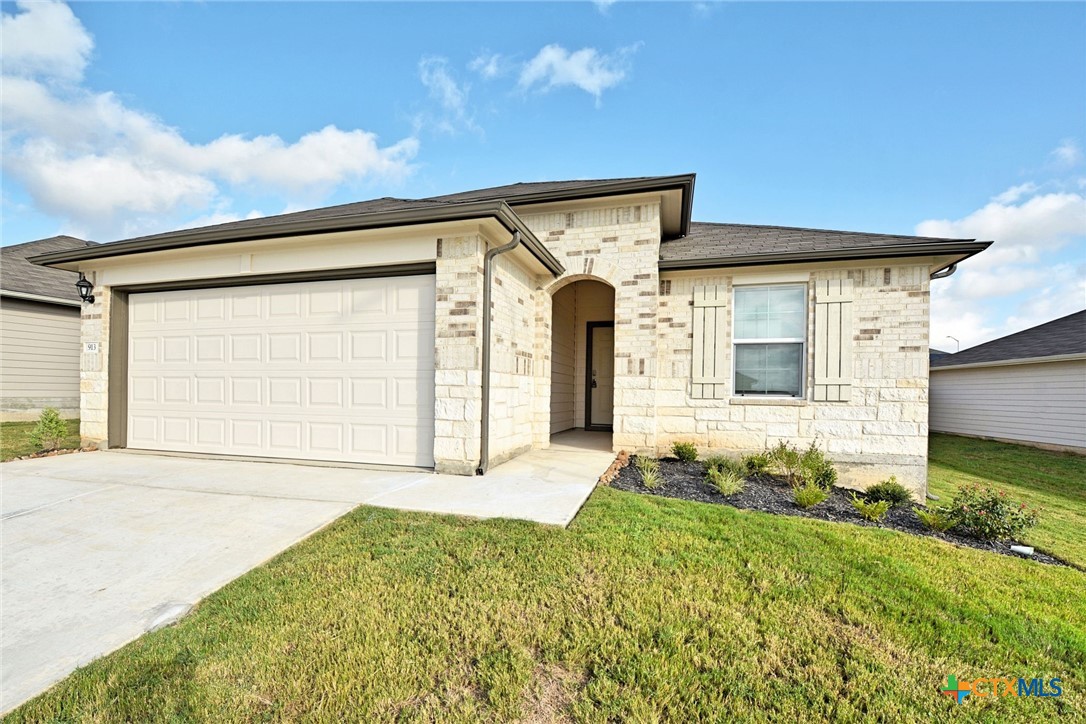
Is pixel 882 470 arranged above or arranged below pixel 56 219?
below

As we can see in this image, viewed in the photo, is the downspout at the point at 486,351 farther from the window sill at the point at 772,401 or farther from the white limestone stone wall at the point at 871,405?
the window sill at the point at 772,401

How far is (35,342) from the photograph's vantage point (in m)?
10.3

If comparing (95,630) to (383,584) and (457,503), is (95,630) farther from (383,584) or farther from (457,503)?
(457,503)

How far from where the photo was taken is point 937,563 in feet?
10.8

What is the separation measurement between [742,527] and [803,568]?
0.77 metres

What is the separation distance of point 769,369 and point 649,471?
9.32ft

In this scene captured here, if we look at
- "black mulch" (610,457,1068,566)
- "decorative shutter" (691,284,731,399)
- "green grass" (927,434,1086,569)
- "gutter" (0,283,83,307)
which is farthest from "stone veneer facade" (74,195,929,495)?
"gutter" (0,283,83,307)

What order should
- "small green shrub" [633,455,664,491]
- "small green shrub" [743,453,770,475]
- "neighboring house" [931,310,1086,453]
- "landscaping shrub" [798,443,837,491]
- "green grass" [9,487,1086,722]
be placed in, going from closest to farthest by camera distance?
"green grass" [9,487,1086,722], "small green shrub" [633,455,664,491], "landscaping shrub" [798,443,837,491], "small green shrub" [743,453,770,475], "neighboring house" [931,310,1086,453]

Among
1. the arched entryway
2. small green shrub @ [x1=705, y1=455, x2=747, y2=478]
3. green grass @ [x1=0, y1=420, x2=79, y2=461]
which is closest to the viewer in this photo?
small green shrub @ [x1=705, y1=455, x2=747, y2=478]

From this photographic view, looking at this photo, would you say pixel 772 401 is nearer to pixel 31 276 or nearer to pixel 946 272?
pixel 946 272

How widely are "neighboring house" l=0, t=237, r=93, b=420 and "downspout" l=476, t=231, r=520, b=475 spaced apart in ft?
37.9

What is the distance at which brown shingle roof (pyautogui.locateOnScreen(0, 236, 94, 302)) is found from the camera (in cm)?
1013

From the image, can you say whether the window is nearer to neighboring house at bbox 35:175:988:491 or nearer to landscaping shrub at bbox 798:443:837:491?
neighboring house at bbox 35:175:988:491

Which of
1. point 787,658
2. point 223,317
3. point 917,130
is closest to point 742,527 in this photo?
point 787,658
